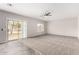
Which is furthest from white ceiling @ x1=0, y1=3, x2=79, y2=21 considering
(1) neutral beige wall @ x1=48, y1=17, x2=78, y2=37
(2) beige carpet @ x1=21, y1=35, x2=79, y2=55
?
(2) beige carpet @ x1=21, y1=35, x2=79, y2=55

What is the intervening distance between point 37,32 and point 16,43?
0.55 metres

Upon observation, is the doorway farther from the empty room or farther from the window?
the window

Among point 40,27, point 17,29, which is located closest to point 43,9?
point 40,27

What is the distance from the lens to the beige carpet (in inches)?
64.7

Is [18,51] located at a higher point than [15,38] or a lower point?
lower

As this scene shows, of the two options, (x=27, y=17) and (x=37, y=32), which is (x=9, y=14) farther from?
(x=37, y=32)

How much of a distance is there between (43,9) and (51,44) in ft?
2.76

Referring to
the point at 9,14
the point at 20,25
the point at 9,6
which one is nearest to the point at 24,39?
the point at 20,25

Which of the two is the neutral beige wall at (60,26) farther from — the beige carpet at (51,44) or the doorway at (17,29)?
the doorway at (17,29)

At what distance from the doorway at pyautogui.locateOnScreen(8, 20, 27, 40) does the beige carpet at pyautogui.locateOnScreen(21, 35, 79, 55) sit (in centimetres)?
17

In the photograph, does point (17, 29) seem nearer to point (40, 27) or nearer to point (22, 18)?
point (22, 18)
